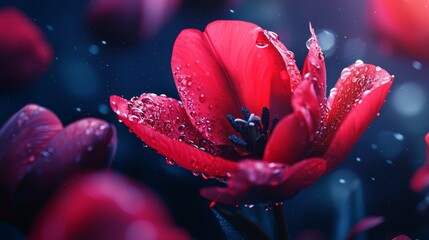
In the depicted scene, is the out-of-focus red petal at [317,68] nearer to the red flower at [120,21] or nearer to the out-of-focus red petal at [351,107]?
the out-of-focus red petal at [351,107]

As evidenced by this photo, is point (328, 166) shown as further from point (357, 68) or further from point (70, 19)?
point (70, 19)

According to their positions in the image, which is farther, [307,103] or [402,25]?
[402,25]

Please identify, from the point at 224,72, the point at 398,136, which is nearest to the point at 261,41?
the point at 224,72

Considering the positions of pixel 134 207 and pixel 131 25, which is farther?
pixel 131 25

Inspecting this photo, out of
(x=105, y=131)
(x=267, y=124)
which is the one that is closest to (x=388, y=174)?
(x=267, y=124)

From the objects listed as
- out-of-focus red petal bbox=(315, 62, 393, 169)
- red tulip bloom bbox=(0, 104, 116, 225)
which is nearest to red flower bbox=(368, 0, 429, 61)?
out-of-focus red petal bbox=(315, 62, 393, 169)

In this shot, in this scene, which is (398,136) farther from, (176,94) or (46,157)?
(46,157)

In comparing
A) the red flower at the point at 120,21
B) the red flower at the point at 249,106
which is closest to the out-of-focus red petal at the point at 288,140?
the red flower at the point at 249,106
